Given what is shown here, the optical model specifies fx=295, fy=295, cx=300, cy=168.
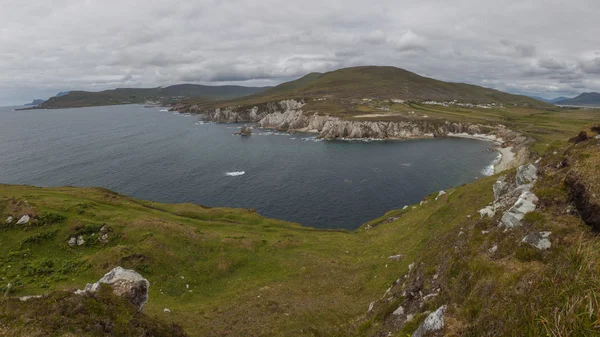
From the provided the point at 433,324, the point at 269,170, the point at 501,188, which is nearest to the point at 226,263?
the point at 433,324

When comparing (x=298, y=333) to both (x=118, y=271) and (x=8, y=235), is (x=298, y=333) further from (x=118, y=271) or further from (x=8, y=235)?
(x=8, y=235)

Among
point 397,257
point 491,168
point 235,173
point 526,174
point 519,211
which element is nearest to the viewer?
point 519,211

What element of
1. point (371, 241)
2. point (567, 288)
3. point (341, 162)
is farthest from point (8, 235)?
point (341, 162)

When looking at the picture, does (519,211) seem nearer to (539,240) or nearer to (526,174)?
(539,240)

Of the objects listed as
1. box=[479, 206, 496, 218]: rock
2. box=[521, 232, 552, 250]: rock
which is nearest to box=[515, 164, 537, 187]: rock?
box=[479, 206, 496, 218]: rock

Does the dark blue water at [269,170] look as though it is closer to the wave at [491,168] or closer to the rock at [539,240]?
the wave at [491,168]
